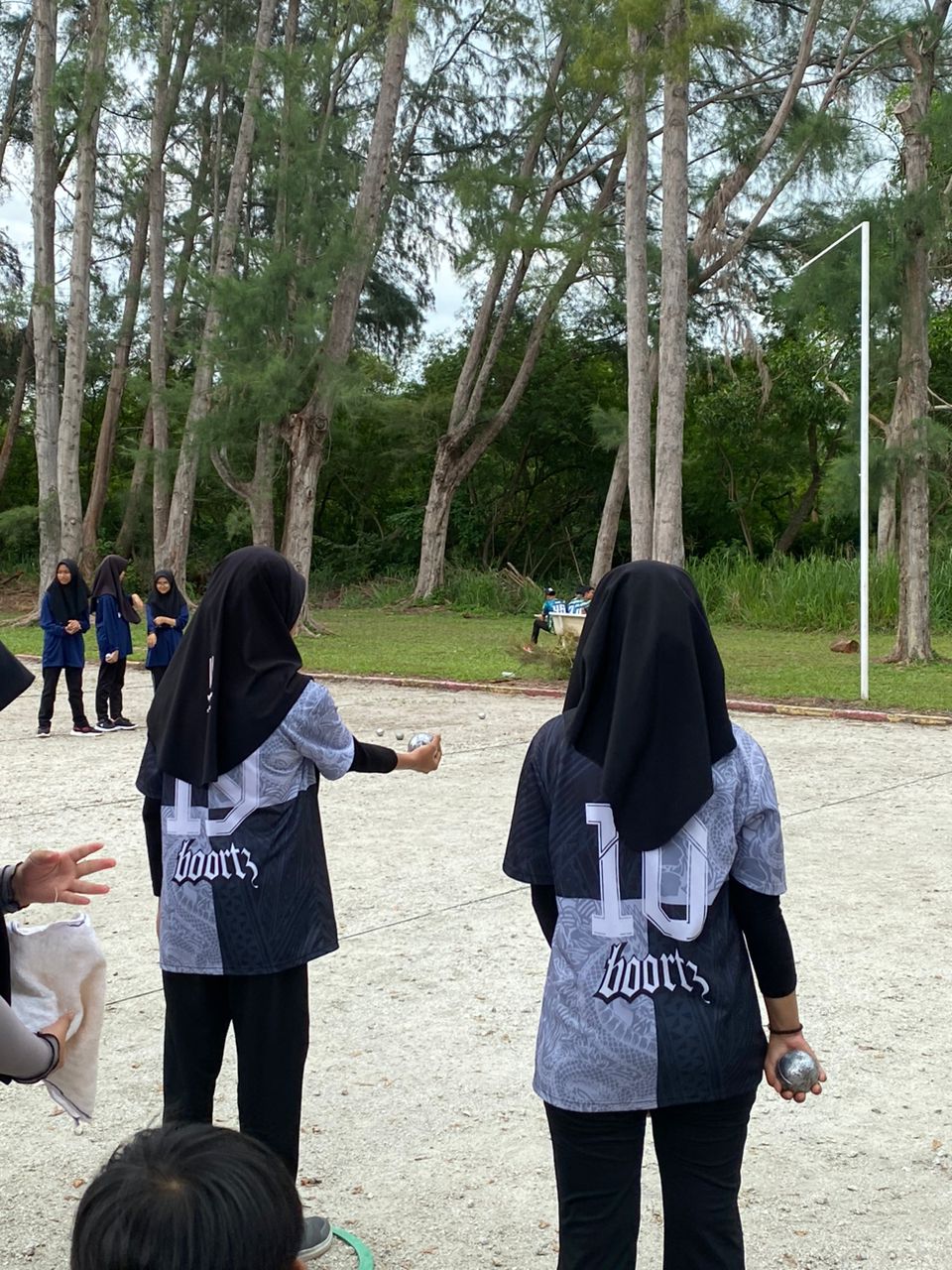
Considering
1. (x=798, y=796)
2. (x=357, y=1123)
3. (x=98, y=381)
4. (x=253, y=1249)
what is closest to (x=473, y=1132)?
(x=357, y=1123)

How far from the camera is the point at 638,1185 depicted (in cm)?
244

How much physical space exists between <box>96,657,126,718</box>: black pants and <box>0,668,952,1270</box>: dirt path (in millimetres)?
4112

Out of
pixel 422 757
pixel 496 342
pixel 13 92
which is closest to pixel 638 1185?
pixel 422 757

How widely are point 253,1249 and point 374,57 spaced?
31.1 meters

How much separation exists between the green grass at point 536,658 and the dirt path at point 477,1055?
7.00 metres

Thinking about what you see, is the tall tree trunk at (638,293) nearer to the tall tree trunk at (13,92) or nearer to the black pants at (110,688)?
the black pants at (110,688)

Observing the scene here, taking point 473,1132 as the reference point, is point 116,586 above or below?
above

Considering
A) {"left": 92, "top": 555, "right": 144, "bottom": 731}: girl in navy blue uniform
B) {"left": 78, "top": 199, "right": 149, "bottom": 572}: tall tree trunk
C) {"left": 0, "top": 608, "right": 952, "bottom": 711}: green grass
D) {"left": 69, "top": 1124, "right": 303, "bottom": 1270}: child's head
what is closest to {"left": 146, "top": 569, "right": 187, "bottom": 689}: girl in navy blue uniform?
{"left": 92, "top": 555, "right": 144, "bottom": 731}: girl in navy blue uniform

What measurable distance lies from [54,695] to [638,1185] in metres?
11.1

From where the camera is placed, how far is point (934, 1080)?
4.39 meters

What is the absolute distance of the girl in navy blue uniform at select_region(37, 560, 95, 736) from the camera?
12.7 metres

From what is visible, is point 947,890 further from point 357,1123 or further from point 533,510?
point 533,510

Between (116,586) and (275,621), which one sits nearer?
(275,621)

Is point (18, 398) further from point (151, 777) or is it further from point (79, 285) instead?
point (151, 777)
